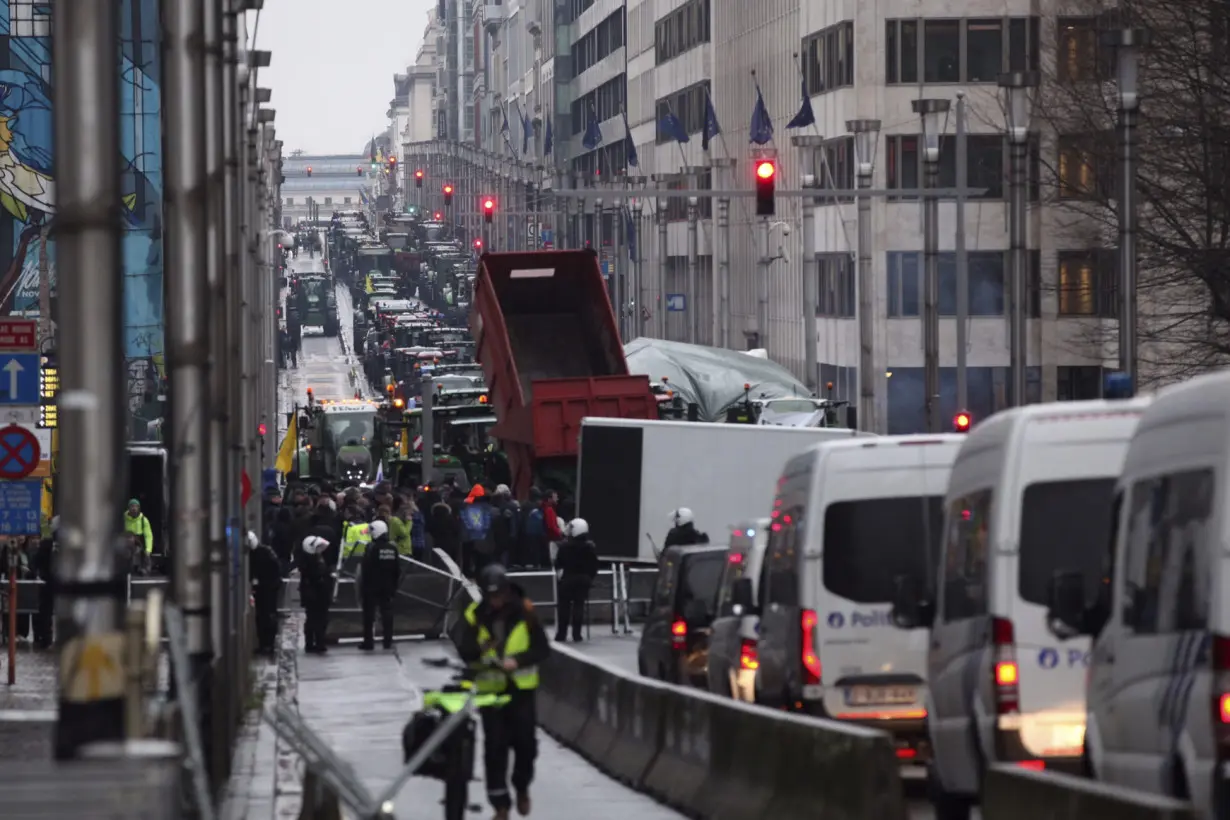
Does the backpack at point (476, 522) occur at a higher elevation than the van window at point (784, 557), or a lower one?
lower

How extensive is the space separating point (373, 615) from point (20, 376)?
8.11 m

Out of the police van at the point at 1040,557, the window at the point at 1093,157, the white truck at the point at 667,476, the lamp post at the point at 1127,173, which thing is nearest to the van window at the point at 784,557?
the police van at the point at 1040,557

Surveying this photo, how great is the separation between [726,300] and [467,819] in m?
68.5

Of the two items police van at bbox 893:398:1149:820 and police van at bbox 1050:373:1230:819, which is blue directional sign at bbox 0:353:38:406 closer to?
police van at bbox 893:398:1149:820

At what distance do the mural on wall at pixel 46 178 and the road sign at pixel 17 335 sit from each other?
49.2 metres

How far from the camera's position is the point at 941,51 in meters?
73.8

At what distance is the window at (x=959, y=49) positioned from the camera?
240 ft

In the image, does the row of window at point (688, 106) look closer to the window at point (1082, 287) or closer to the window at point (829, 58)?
the window at point (829, 58)

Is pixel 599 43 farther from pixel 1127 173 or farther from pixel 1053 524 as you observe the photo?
pixel 1053 524

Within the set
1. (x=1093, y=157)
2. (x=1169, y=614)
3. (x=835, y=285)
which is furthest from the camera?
(x=835, y=285)

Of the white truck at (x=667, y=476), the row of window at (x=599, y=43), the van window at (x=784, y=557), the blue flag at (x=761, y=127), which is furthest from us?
the row of window at (x=599, y=43)

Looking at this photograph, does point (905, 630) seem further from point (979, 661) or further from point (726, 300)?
point (726, 300)

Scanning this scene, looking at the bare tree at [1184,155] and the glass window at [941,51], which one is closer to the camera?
the bare tree at [1184,155]

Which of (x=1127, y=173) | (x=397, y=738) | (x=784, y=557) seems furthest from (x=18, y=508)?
(x=784, y=557)
